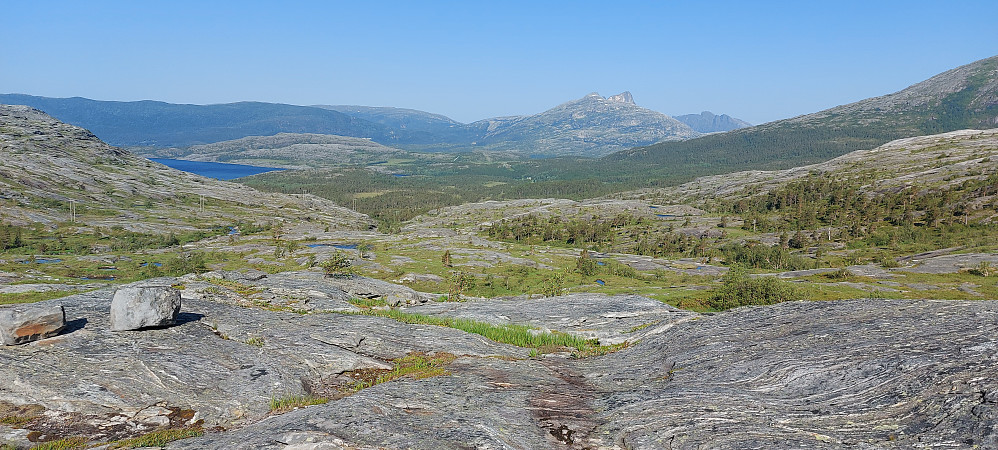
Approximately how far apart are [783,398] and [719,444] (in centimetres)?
504

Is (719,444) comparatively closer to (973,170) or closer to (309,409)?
(309,409)

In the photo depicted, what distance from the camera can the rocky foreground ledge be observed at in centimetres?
1580

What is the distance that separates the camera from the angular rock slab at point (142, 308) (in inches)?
979

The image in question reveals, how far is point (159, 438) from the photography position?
54.6 ft

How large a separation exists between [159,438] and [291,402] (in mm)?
4996

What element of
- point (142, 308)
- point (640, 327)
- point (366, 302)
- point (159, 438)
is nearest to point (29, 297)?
point (366, 302)

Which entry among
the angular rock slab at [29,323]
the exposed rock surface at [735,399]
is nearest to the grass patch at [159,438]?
the exposed rock surface at [735,399]

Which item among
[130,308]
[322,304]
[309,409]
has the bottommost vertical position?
[322,304]

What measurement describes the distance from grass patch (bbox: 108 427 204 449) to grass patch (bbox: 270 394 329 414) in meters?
2.75

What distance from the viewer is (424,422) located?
17.9 metres

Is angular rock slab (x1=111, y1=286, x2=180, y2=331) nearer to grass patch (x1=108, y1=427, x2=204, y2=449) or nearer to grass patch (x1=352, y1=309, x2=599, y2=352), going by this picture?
grass patch (x1=108, y1=427, x2=204, y2=449)

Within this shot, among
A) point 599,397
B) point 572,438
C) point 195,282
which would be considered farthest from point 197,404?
point 195,282

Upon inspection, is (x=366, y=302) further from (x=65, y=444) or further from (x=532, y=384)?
(x=65, y=444)

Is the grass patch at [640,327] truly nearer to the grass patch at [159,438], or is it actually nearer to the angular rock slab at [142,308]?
the grass patch at [159,438]
